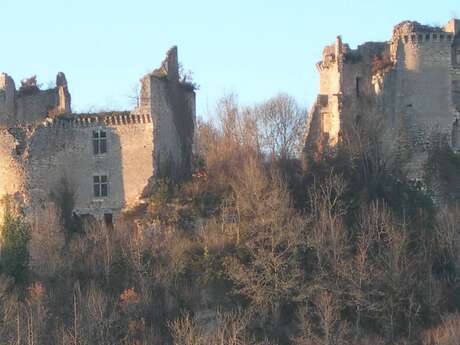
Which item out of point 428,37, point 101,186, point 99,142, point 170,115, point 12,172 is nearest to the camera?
point 12,172

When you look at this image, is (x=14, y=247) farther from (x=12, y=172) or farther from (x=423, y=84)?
(x=423, y=84)

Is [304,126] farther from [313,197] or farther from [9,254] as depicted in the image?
[9,254]

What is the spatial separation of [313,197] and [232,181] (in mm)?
2669

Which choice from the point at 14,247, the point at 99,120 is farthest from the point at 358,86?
the point at 14,247

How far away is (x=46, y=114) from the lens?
50.8 meters

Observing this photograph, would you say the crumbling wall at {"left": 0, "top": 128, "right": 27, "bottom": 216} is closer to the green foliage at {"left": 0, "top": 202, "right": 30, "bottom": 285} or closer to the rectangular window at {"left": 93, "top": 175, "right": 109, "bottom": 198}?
the green foliage at {"left": 0, "top": 202, "right": 30, "bottom": 285}

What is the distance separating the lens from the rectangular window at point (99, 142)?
159 feet

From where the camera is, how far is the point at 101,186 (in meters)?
48.2

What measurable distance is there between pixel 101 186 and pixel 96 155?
41.9 inches

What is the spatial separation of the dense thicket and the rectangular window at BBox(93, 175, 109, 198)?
959mm

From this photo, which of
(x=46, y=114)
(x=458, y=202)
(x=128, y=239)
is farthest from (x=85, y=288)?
(x=458, y=202)

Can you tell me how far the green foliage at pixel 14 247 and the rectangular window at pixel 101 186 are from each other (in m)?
2.55

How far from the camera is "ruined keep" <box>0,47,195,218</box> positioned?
4784 cm

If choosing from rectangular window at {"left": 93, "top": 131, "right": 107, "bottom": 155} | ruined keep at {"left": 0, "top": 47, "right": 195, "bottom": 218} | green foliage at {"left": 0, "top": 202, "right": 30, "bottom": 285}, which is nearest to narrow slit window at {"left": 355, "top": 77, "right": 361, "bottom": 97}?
ruined keep at {"left": 0, "top": 47, "right": 195, "bottom": 218}
